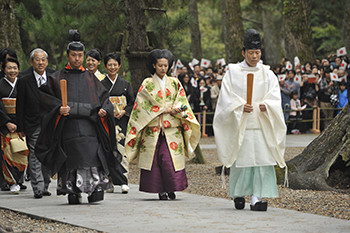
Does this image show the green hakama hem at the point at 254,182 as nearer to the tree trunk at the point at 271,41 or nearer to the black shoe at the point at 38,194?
the black shoe at the point at 38,194

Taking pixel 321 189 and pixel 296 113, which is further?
pixel 296 113

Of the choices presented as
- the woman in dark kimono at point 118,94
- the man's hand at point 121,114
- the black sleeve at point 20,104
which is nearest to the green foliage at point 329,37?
the woman in dark kimono at point 118,94

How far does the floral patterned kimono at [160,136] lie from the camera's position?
675cm

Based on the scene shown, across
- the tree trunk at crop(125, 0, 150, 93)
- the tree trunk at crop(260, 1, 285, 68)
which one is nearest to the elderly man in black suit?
the tree trunk at crop(125, 0, 150, 93)

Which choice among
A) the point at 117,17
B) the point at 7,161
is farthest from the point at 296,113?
the point at 7,161

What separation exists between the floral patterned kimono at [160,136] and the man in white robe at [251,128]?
2.78 ft

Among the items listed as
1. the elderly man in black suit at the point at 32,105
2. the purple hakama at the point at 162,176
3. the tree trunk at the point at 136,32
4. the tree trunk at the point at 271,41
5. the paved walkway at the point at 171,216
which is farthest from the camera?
the tree trunk at the point at 271,41

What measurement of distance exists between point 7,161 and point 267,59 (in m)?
21.5

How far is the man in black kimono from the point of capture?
6238 mm

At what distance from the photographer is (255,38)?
19.8 ft

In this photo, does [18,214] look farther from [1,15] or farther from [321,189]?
[1,15]

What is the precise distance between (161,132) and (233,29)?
46.1 feet

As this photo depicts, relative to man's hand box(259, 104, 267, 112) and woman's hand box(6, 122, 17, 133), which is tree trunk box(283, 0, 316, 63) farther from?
man's hand box(259, 104, 267, 112)

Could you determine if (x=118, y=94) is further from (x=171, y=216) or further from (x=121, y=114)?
(x=171, y=216)
